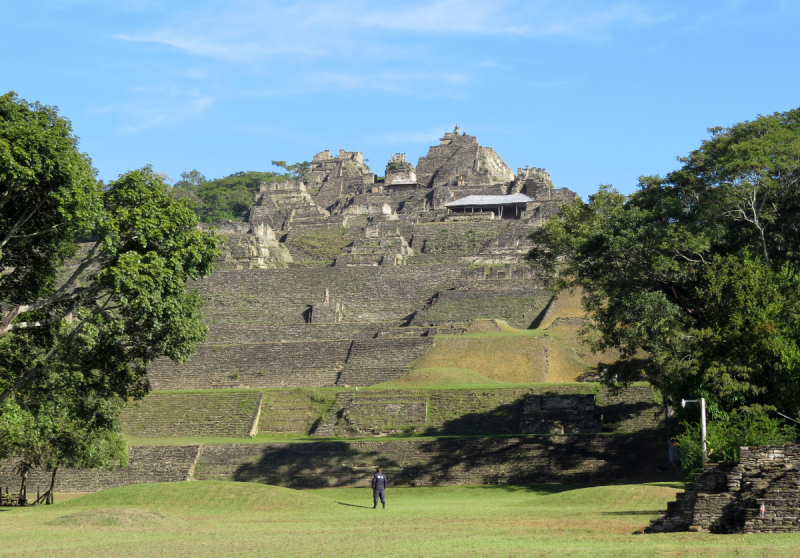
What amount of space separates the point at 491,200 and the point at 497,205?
2.45 feet

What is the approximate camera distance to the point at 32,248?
66.7 feet

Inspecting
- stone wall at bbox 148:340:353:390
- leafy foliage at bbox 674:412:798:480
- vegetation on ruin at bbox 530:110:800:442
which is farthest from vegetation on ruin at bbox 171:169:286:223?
leafy foliage at bbox 674:412:798:480

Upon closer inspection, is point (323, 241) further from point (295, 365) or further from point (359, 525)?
point (359, 525)

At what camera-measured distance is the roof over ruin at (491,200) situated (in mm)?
64250

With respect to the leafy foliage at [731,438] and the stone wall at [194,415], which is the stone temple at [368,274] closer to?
the stone wall at [194,415]

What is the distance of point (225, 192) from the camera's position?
8906 cm

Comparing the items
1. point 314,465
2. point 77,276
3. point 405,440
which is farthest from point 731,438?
point 314,465

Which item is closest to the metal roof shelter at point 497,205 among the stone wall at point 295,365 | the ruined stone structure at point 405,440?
the stone wall at point 295,365

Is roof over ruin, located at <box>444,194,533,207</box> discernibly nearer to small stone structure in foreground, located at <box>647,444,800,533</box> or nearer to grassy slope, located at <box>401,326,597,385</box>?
grassy slope, located at <box>401,326,597,385</box>

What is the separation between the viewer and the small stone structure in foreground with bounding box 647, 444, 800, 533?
1535 cm

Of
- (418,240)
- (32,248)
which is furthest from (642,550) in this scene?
(418,240)

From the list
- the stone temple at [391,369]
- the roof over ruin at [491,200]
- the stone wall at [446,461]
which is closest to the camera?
the stone wall at [446,461]

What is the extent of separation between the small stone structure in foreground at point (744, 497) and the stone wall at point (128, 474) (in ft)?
58.1

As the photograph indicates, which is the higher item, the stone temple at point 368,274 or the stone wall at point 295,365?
the stone temple at point 368,274
